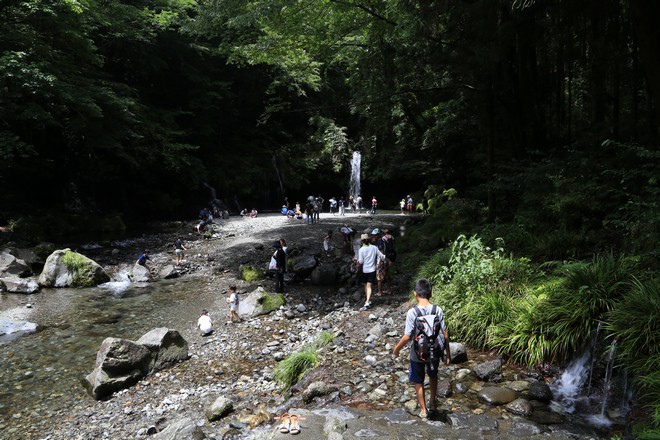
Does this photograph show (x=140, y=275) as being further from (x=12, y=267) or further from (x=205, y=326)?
(x=205, y=326)

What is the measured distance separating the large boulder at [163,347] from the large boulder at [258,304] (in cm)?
270

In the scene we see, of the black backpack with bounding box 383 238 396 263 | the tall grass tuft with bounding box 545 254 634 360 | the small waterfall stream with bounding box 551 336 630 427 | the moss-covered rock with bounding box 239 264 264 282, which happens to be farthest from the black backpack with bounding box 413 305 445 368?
the moss-covered rock with bounding box 239 264 264 282

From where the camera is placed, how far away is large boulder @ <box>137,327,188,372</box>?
8.59 m

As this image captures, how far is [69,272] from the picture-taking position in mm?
15172

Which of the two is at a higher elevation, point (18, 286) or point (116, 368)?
point (18, 286)

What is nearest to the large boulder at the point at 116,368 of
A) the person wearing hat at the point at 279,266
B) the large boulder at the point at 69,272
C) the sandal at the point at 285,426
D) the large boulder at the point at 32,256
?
the sandal at the point at 285,426

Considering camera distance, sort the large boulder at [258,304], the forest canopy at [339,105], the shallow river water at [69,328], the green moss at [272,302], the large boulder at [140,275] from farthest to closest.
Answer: the large boulder at [140,275], the green moss at [272,302], the large boulder at [258,304], the forest canopy at [339,105], the shallow river water at [69,328]

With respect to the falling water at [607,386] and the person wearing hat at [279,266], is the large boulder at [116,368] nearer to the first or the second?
the person wearing hat at [279,266]

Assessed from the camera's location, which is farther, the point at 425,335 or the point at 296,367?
the point at 296,367

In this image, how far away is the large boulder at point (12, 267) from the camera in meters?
15.3

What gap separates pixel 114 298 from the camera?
13891mm

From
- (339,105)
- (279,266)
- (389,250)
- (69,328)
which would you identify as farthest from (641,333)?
(339,105)

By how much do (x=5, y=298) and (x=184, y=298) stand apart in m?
5.96

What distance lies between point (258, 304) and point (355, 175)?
2839 cm
